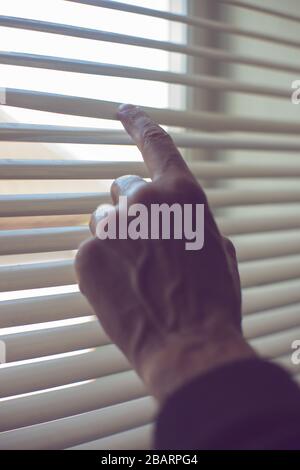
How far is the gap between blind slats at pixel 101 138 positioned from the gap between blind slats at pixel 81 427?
1.02 feet

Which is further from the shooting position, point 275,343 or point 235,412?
point 275,343

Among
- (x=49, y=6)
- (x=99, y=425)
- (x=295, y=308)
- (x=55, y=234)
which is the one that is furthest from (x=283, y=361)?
(x=49, y=6)

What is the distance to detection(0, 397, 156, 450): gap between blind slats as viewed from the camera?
544mm

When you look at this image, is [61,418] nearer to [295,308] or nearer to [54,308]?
[54,308]

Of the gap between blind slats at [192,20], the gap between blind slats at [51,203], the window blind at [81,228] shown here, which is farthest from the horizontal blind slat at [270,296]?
the gap between blind slats at [192,20]

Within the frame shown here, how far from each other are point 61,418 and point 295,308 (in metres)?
0.39

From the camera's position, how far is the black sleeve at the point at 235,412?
324 mm

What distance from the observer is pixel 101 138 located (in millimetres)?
580

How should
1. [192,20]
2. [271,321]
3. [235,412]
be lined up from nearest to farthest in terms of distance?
[235,412] → [192,20] → [271,321]

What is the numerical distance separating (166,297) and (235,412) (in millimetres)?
114
